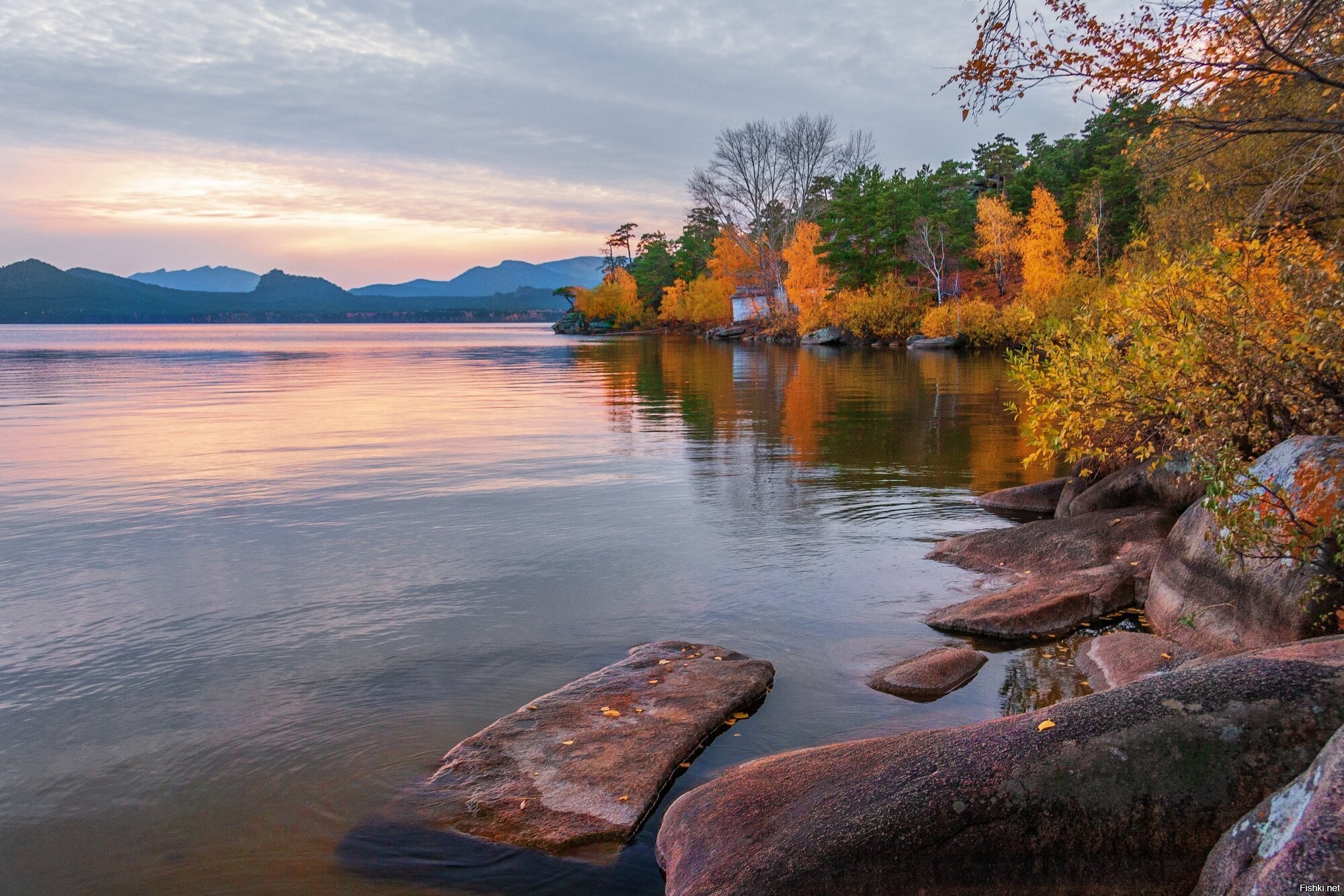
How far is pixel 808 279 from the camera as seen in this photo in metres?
78.6

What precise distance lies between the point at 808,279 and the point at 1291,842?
77413 millimetres

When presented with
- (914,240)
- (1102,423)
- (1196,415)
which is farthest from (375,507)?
(914,240)

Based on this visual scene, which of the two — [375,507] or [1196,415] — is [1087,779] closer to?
[1196,415]

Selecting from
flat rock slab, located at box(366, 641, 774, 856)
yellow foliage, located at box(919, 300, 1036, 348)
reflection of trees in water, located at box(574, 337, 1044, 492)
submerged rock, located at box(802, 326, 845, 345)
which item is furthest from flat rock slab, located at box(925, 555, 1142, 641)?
submerged rock, located at box(802, 326, 845, 345)

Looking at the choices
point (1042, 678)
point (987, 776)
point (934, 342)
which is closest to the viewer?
point (987, 776)

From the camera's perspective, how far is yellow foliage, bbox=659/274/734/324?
102062 millimetres

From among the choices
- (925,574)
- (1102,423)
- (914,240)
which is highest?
(914,240)

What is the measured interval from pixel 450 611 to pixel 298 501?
6.83 m

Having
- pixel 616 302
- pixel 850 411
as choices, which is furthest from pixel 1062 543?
pixel 616 302

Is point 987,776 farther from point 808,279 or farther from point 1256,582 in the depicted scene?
point 808,279

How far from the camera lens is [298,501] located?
50.5ft

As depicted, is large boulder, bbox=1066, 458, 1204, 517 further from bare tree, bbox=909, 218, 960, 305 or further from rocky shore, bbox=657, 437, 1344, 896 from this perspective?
bare tree, bbox=909, 218, 960, 305

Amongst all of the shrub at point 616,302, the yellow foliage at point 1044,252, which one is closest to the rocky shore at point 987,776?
the yellow foliage at point 1044,252

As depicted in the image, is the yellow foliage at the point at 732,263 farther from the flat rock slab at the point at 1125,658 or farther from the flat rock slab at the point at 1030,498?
the flat rock slab at the point at 1125,658
